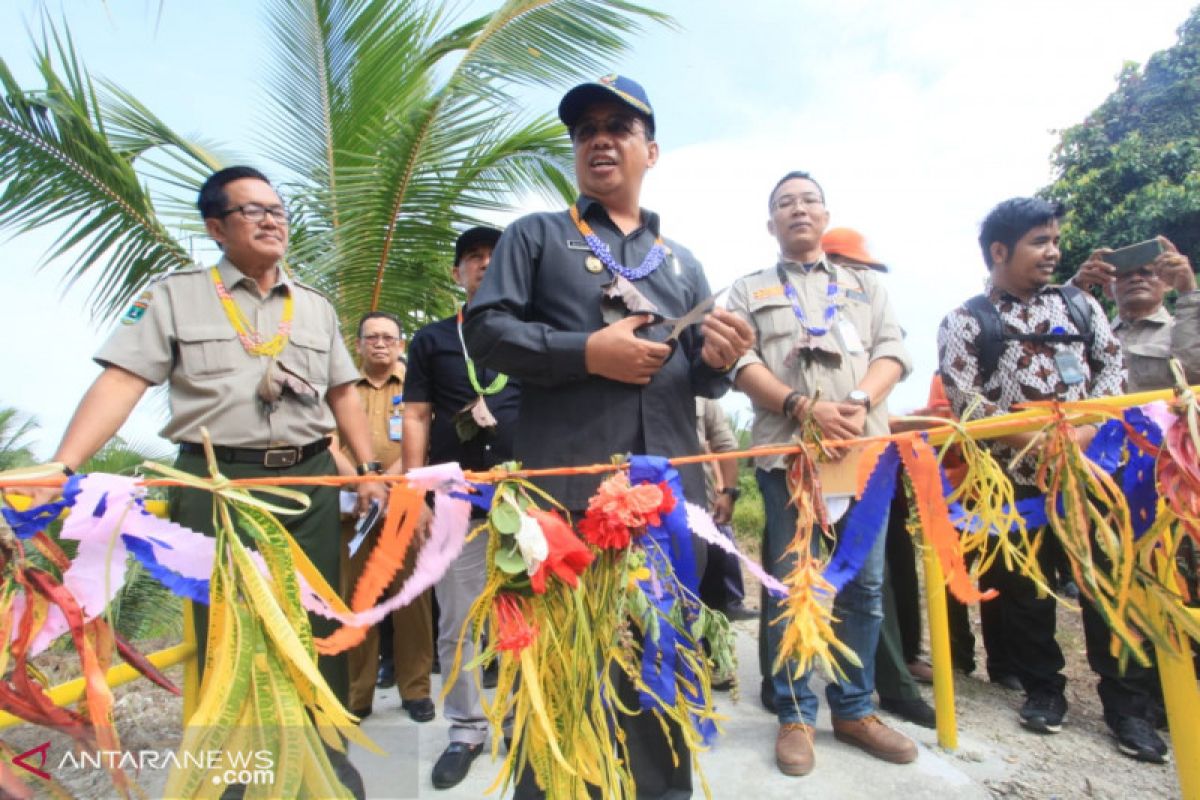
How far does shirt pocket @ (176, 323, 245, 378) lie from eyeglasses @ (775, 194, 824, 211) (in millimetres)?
2072

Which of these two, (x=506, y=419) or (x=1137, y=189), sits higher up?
(x=1137, y=189)

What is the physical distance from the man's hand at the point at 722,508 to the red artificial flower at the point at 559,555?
106 inches

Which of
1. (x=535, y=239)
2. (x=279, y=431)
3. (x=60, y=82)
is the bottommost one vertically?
(x=279, y=431)

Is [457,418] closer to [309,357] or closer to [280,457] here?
[309,357]

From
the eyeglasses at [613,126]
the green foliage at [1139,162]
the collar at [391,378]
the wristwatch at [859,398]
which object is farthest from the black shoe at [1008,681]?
the green foliage at [1139,162]

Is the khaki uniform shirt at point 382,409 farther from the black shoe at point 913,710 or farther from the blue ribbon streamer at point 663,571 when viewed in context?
the black shoe at point 913,710

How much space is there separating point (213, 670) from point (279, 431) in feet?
3.53

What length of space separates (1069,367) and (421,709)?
3038 millimetres

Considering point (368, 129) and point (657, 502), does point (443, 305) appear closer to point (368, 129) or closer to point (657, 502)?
point (368, 129)

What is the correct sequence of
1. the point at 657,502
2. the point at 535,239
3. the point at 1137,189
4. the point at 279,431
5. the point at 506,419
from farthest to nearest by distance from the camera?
the point at 1137,189
the point at 506,419
the point at 279,431
the point at 535,239
the point at 657,502

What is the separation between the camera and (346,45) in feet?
17.4

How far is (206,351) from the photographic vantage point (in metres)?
2.08

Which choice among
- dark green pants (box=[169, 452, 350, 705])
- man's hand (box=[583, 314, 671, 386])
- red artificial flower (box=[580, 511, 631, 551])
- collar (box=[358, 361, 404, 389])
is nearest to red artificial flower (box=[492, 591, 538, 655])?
red artificial flower (box=[580, 511, 631, 551])

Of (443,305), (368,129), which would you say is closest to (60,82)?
(368,129)
